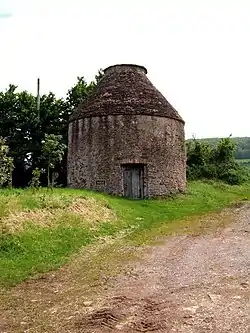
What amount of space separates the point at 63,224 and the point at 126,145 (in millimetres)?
10684

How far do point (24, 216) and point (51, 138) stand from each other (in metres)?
8.89

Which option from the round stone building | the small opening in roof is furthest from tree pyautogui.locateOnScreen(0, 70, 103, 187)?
the round stone building

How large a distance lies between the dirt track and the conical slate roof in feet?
43.9

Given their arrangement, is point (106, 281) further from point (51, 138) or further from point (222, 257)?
point (51, 138)

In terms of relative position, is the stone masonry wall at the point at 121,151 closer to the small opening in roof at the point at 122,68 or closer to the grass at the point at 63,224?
the grass at the point at 63,224

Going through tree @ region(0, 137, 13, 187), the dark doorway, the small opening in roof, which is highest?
the small opening in roof

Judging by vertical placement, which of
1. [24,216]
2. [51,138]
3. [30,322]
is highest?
[51,138]

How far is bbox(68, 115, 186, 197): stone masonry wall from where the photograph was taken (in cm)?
2450

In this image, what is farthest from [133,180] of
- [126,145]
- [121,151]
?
[126,145]

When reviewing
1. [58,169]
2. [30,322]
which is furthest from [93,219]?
[58,169]

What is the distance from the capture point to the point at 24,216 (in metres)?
13.8

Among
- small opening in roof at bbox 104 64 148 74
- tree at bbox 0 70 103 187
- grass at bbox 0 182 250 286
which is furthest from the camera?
tree at bbox 0 70 103 187

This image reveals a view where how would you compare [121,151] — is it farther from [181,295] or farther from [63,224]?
[181,295]

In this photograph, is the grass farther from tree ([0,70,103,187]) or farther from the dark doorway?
tree ([0,70,103,187])
